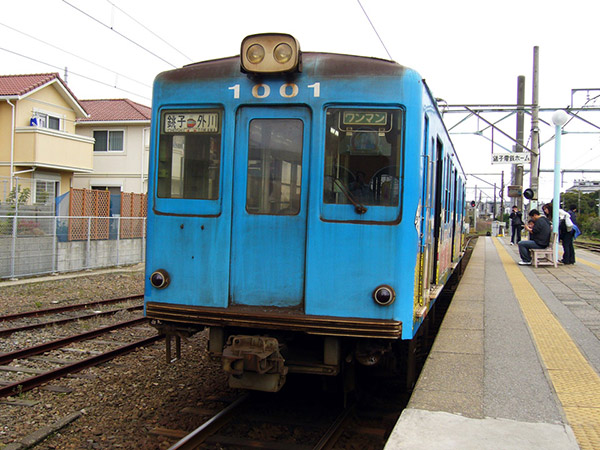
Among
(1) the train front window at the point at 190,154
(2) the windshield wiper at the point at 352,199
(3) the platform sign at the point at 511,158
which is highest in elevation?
(3) the platform sign at the point at 511,158

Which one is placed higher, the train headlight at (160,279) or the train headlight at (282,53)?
the train headlight at (282,53)

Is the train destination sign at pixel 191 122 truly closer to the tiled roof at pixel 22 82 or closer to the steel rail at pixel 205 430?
the steel rail at pixel 205 430

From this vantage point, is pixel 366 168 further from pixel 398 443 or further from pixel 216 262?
pixel 398 443

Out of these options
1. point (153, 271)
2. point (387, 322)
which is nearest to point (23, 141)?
point (153, 271)

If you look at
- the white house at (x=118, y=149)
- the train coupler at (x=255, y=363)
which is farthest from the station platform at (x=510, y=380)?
the white house at (x=118, y=149)

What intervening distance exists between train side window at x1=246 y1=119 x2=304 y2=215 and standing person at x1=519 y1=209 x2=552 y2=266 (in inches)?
434

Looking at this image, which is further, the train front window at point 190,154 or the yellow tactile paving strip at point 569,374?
the train front window at point 190,154

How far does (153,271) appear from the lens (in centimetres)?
500

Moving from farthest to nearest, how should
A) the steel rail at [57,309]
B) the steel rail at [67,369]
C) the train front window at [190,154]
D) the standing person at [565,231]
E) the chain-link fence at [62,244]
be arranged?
the standing person at [565,231], the chain-link fence at [62,244], the steel rail at [57,309], the steel rail at [67,369], the train front window at [190,154]

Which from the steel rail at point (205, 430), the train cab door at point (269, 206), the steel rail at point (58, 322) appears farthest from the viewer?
the steel rail at point (58, 322)

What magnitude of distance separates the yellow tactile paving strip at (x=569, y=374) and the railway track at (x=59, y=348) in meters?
4.92

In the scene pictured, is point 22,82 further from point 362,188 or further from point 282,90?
point 362,188

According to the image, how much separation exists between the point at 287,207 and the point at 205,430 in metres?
1.88

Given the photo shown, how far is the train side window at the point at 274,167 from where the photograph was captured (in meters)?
4.73
